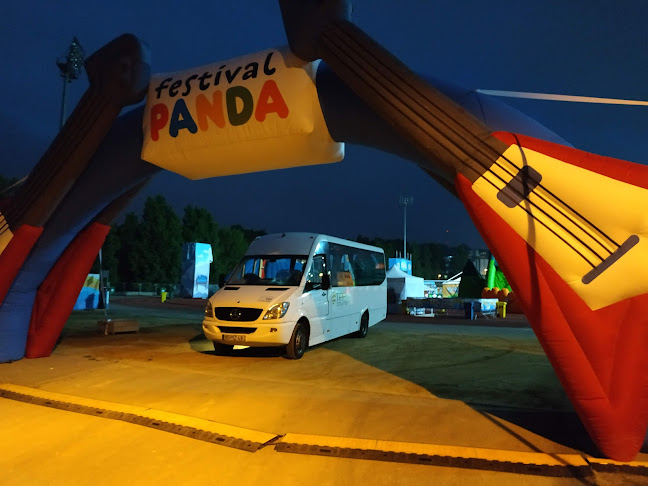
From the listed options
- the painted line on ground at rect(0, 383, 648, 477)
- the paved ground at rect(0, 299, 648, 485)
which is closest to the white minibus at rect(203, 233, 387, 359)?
the paved ground at rect(0, 299, 648, 485)

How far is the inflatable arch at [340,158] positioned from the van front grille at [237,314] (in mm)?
2891

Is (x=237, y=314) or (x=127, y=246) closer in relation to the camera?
Result: (x=237, y=314)

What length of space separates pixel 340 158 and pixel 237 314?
4.05 meters

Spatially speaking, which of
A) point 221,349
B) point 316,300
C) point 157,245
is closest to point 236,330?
point 221,349

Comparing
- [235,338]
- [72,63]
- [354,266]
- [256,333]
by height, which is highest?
[72,63]

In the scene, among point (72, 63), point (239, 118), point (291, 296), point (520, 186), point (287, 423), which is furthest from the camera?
point (72, 63)

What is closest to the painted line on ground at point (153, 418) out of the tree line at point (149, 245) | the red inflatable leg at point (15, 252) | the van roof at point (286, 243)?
the red inflatable leg at point (15, 252)

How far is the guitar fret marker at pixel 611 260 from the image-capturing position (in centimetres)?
449

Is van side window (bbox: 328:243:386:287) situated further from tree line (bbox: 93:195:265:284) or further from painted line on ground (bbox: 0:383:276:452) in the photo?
tree line (bbox: 93:195:265:284)

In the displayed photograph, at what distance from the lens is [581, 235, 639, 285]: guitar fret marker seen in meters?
4.49

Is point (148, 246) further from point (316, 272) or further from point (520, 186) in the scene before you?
point (520, 186)

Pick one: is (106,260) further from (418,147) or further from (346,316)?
(418,147)

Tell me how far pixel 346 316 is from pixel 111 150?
7029 millimetres

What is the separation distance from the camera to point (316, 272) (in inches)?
444
